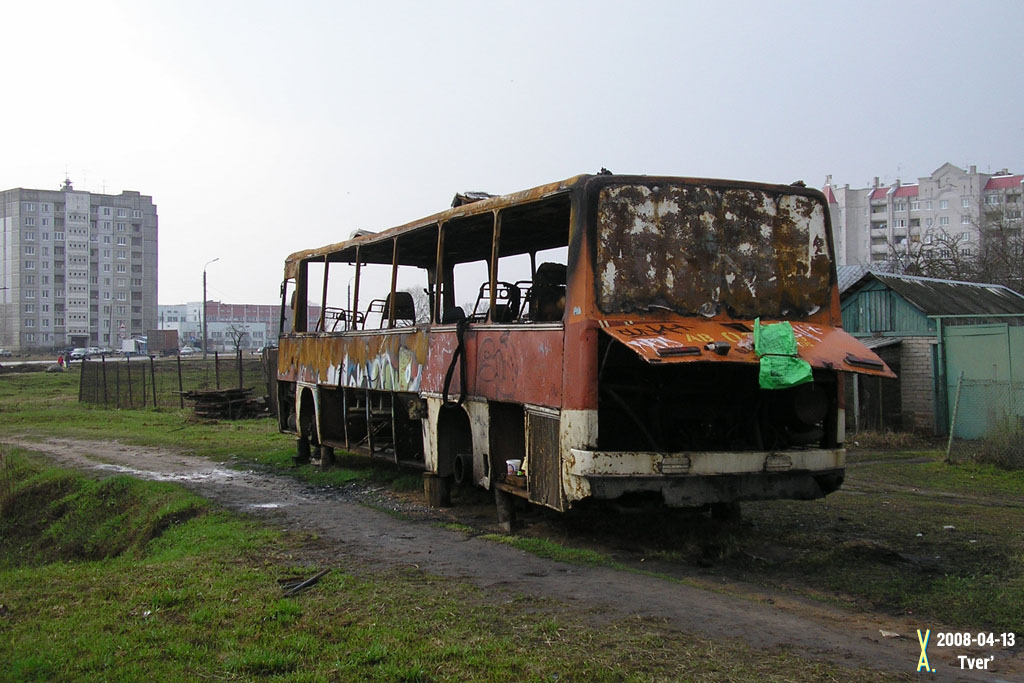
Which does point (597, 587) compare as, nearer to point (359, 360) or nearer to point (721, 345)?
point (721, 345)

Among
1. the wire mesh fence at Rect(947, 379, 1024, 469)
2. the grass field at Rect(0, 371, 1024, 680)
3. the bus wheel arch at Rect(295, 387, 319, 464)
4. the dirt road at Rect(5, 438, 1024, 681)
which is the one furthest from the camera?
the bus wheel arch at Rect(295, 387, 319, 464)

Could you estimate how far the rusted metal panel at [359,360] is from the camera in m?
10.7

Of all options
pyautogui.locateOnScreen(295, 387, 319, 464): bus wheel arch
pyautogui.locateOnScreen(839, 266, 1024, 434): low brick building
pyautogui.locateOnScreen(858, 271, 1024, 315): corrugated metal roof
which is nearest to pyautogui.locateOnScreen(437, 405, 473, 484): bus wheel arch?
pyautogui.locateOnScreen(295, 387, 319, 464): bus wheel arch

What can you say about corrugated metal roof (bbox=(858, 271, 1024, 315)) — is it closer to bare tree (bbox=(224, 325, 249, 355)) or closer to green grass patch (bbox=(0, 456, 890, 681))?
green grass patch (bbox=(0, 456, 890, 681))

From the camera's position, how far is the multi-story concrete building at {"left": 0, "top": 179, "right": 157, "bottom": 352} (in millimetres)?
99625

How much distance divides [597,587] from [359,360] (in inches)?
279

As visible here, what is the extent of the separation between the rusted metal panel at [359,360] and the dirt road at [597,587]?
1.56m

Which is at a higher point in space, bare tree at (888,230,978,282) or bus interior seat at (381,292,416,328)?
bare tree at (888,230,978,282)

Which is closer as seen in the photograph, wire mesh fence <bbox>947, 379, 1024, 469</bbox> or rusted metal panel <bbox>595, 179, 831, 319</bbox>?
rusted metal panel <bbox>595, 179, 831, 319</bbox>

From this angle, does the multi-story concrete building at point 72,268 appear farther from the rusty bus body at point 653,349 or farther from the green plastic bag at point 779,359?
the green plastic bag at point 779,359

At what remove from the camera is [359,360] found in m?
12.5

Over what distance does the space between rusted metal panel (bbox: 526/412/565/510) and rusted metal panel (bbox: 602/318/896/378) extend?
3.82 feet

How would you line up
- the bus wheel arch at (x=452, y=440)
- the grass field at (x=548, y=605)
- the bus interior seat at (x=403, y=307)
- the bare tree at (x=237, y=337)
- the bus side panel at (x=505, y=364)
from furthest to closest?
the bare tree at (x=237, y=337) < the bus interior seat at (x=403, y=307) < the bus wheel arch at (x=452, y=440) < the bus side panel at (x=505, y=364) < the grass field at (x=548, y=605)

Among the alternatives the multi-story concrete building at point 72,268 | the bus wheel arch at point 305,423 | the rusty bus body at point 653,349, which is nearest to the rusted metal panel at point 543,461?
the rusty bus body at point 653,349
